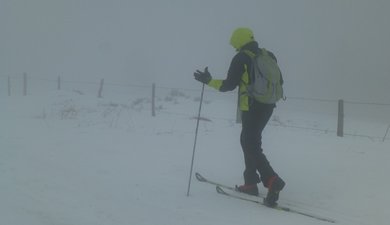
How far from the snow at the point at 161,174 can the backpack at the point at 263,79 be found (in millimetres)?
1234

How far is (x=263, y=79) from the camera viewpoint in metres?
5.84

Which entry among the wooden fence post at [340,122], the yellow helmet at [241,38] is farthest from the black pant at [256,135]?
the wooden fence post at [340,122]

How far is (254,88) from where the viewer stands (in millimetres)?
5871

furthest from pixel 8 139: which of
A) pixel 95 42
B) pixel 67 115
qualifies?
pixel 95 42

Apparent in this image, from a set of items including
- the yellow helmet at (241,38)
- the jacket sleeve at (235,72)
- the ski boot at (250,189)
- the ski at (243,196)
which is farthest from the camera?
the ski boot at (250,189)

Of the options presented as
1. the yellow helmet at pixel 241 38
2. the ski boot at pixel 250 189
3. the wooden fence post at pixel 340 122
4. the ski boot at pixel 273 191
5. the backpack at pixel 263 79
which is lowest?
the wooden fence post at pixel 340 122

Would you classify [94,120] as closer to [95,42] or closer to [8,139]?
[8,139]

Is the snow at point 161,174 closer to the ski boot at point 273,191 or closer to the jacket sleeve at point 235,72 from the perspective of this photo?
the ski boot at point 273,191

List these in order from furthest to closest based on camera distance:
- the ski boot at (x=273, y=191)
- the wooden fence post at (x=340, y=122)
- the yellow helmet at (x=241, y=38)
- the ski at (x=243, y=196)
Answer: the wooden fence post at (x=340, y=122)
the yellow helmet at (x=241, y=38)
the ski boot at (x=273, y=191)
the ski at (x=243, y=196)

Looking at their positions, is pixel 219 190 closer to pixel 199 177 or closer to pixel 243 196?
pixel 243 196

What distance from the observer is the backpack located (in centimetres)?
585

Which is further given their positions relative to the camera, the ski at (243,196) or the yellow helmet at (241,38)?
the yellow helmet at (241,38)

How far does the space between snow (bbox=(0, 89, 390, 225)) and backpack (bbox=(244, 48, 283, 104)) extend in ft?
4.05

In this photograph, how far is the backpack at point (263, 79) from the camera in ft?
19.2
